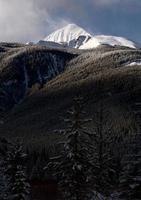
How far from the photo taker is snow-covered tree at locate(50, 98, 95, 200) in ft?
126

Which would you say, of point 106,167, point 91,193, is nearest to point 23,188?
point 91,193

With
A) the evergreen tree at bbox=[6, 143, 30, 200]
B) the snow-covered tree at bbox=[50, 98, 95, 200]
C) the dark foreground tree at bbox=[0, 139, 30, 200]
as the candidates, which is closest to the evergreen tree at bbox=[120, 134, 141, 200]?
the snow-covered tree at bbox=[50, 98, 95, 200]

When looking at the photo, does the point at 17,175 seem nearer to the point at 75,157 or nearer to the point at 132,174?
the point at 75,157

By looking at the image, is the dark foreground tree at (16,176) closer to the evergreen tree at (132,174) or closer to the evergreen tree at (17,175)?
the evergreen tree at (17,175)

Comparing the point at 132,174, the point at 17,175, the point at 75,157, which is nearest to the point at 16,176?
the point at 17,175

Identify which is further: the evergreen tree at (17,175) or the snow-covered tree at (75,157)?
the evergreen tree at (17,175)

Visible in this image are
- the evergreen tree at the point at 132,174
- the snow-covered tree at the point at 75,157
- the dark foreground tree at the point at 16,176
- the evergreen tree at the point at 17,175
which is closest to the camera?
the evergreen tree at the point at 132,174

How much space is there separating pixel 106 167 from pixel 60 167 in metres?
16.4

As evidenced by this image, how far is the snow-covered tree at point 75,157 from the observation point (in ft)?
126

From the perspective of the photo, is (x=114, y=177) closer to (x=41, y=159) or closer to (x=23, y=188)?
(x=23, y=188)

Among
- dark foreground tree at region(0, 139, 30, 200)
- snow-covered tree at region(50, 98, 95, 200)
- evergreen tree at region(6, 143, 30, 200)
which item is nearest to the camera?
snow-covered tree at region(50, 98, 95, 200)

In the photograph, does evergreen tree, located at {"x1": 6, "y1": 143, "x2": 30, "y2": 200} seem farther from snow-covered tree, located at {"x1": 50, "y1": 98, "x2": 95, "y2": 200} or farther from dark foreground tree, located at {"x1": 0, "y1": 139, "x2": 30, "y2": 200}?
snow-covered tree, located at {"x1": 50, "y1": 98, "x2": 95, "y2": 200}

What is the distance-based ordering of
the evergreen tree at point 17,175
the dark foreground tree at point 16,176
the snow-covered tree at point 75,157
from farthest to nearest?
1. the evergreen tree at point 17,175
2. the dark foreground tree at point 16,176
3. the snow-covered tree at point 75,157

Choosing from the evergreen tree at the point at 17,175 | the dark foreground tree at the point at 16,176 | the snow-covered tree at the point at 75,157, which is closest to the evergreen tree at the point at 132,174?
the snow-covered tree at the point at 75,157
